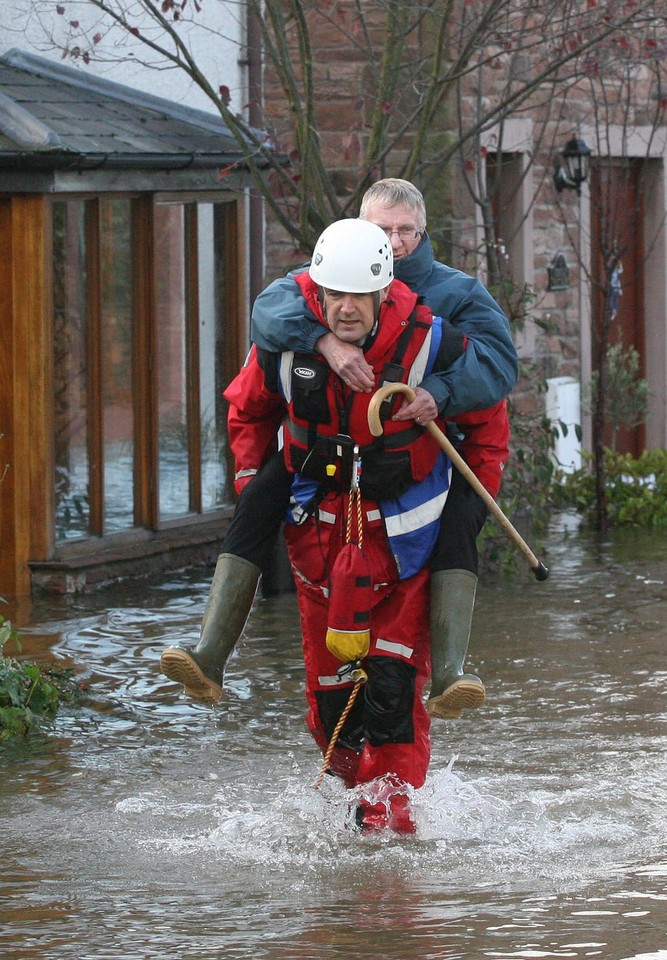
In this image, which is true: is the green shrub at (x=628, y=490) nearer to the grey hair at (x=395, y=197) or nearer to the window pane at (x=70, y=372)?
the window pane at (x=70, y=372)

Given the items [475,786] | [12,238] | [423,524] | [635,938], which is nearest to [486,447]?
[423,524]

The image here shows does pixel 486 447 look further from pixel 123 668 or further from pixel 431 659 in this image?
pixel 123 668

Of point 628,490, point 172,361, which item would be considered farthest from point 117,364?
point 628,490

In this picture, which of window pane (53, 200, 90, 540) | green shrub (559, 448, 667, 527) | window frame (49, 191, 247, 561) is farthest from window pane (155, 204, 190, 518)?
green shrub (559, 448, 667, 527)

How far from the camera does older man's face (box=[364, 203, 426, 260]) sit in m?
5.82

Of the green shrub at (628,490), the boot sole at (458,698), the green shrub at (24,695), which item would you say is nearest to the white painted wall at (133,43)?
the green shrub at (628,490)

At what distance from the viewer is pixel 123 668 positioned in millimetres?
8531

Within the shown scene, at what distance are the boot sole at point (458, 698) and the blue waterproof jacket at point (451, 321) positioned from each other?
820 mm

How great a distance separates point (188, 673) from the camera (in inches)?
226

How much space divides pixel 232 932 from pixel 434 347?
1.88m

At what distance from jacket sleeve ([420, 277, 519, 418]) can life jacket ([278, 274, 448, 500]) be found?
0.31 feet

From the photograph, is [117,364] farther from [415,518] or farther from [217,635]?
[415,518]

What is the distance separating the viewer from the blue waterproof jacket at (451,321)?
18.4ft

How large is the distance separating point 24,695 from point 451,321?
255 centimetres
